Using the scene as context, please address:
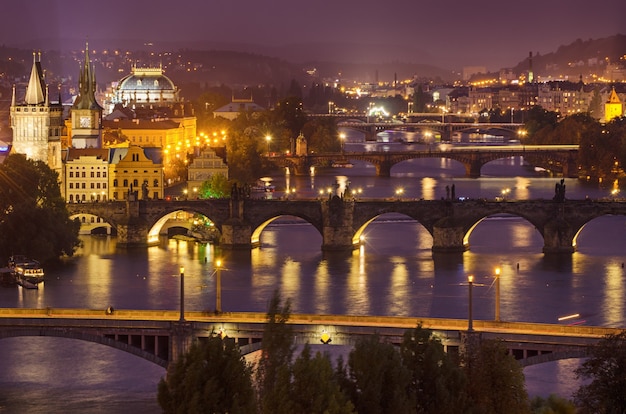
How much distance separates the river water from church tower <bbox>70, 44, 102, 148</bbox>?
312 inches

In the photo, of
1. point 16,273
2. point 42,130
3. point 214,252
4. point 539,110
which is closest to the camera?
point 16,273

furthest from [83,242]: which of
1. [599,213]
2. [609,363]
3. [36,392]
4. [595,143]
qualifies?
[595,143]

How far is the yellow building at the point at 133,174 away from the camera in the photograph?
5078cm

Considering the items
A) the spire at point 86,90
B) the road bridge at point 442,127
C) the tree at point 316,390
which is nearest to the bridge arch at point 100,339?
the tree at point 316,390

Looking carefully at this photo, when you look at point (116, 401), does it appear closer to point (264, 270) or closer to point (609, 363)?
point (609, 363)

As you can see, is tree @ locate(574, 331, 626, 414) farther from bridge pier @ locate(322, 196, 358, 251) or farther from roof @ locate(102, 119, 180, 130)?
roof @ locate(102, 119, 180, 130)

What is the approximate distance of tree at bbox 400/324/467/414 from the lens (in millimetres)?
22875

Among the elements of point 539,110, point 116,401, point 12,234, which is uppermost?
point 539,110

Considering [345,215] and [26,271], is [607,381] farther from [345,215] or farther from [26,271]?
[345,215]

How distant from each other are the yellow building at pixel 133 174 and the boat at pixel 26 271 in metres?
10.0

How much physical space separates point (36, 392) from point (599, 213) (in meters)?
20.9

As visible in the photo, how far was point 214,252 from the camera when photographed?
147ft

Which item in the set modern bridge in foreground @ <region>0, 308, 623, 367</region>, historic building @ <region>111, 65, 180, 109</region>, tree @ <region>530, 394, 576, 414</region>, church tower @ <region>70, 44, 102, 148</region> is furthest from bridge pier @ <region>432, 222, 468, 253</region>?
historic building @ <region>111, 65, 180, 109</region>

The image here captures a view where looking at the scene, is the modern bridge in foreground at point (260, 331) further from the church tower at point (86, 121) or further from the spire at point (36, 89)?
the church tower at point (86, 121)
